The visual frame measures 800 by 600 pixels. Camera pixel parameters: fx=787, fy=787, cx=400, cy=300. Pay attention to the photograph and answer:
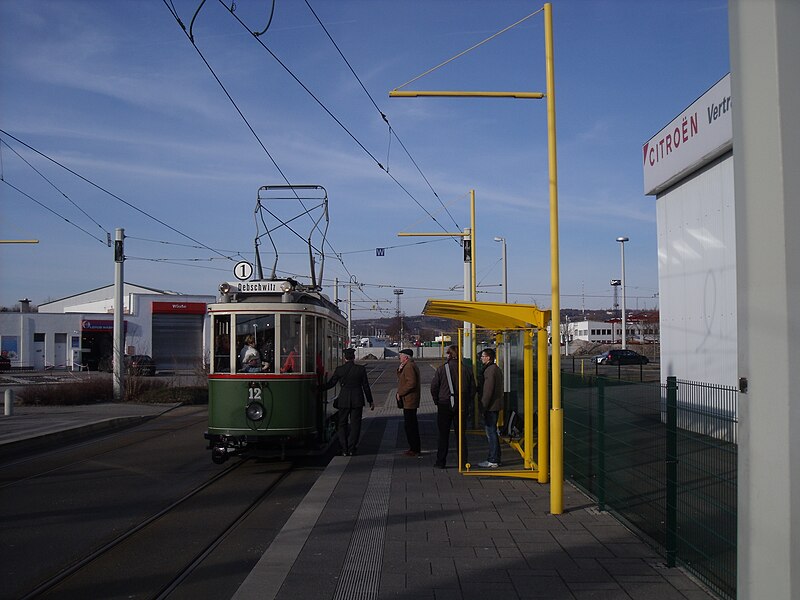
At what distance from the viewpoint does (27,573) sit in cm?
666

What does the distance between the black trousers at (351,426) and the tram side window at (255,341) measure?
1.82 m

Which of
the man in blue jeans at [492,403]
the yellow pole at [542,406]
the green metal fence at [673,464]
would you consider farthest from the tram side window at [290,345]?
the green metal fence at [673,464]

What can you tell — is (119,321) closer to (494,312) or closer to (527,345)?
(527,345)

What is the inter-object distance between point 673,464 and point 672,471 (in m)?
0.08

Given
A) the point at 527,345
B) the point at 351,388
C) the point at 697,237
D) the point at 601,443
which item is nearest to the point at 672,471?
the point at 601,443

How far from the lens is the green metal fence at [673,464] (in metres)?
5.78

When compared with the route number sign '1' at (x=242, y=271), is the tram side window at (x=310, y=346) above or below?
below

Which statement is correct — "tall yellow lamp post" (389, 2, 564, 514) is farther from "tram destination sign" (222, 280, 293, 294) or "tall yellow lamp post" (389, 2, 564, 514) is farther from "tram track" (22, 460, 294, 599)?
"tram destination sign" (222, 280, 293, 294)

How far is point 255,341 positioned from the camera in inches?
485

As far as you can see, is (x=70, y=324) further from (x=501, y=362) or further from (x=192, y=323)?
(x=501, y=362)

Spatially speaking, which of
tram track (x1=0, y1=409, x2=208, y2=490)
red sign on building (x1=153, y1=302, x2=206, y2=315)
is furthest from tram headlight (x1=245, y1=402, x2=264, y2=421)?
red sign on building (x1=153, y1=302, x2=206, y2=315)

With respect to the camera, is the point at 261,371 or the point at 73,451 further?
the point at 73,451

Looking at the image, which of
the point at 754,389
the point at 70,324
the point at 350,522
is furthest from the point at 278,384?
the point at 70,324

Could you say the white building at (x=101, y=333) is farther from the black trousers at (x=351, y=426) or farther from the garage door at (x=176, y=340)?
the black trousers at (x=351, y=426)
